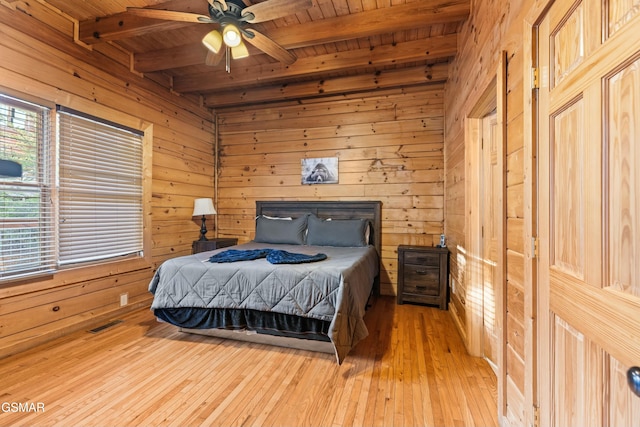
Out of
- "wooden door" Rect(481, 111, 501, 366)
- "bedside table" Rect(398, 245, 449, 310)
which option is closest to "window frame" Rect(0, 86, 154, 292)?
"bedside table" Rect(398, 245, 449, 310)

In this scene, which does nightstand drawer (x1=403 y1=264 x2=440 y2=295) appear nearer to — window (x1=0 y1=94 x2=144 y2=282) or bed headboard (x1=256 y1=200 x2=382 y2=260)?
bed headboard (x1=256 y1=200 x2=382 y2=260)

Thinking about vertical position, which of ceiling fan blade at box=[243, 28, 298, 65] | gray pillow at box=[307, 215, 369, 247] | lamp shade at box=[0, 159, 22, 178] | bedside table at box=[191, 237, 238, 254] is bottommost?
bedside table at box=[191, 237, 238, 254]

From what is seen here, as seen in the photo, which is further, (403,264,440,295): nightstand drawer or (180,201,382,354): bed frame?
(180,201,382,354): bed frame

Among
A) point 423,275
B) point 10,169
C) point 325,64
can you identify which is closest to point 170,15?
point 10,169

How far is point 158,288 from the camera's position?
8.07 feet

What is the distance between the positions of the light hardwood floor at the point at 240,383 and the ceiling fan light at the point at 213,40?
2.45 meters

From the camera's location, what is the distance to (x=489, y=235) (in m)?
2.19

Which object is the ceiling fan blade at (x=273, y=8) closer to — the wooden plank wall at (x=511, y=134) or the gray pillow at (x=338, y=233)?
the wooden plank wall at (x=511, y=134)

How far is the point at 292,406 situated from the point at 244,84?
12.0 ft

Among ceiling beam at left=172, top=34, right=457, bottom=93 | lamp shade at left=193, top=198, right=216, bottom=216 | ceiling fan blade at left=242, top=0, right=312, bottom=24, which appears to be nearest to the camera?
ceiling fan blade at left=242, top=0, right=312, bottom=24

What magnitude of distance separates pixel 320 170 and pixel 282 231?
1053mm

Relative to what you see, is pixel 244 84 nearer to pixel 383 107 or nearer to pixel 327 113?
pixel 327 113

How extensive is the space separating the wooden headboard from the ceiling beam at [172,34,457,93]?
168cm

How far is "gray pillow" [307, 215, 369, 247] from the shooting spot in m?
3.48
